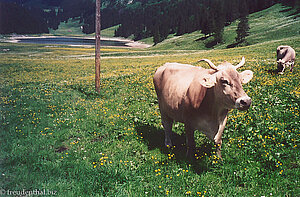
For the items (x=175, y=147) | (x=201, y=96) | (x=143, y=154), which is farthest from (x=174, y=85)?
(x=143, y=154)

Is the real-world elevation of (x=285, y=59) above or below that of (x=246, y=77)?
above

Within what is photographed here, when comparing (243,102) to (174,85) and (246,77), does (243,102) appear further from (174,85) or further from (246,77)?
(174,85)

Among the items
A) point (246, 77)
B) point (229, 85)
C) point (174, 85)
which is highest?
point (246, 77)

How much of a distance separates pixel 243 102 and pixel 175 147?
3346mm

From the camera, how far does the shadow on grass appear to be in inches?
237

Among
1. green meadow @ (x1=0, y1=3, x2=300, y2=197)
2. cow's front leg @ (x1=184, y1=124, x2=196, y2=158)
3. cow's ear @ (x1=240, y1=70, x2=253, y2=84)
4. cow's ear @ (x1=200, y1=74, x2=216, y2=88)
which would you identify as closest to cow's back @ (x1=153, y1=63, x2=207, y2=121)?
cow's front leg @ (x1=184, y1=124, x2=196, y2=158)

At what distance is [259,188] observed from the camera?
4.86 meters

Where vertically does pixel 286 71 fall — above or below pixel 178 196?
above

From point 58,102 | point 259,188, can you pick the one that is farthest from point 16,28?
point 259,188

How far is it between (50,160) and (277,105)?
29.9 ft

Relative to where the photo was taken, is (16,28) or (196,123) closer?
(196,123)

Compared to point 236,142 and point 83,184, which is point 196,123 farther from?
point 83,184

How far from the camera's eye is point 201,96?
224 inches

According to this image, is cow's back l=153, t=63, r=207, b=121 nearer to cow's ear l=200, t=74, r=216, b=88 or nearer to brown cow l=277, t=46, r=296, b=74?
cow's ear l=200, t=74, r=216, b=88
